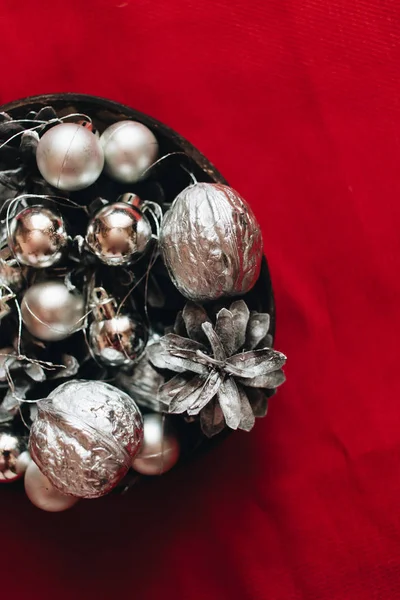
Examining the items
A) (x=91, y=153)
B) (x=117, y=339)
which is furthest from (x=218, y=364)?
(x=91, y=153)

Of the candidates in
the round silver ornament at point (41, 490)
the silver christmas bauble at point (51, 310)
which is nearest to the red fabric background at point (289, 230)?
the round silver ornament at point (41, 490)

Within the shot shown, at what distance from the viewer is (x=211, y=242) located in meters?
0.45

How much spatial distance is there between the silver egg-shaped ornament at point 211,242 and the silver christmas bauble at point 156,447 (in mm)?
115

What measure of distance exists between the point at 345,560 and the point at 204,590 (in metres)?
0.14

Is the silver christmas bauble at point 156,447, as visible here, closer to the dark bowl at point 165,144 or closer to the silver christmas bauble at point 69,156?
the dark bowl at point 165,144

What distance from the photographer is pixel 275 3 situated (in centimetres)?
65

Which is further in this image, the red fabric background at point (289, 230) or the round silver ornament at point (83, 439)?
the red fabric background at point (289, 230)

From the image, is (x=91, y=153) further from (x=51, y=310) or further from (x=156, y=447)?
(x=156, y=447)

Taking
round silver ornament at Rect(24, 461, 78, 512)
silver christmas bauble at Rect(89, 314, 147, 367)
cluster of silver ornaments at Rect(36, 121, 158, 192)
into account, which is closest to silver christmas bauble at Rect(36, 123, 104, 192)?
cluster of silver ornaments at Rect(36, 121, 158, 192)

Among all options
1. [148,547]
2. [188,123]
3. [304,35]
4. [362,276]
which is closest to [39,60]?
[188,123]

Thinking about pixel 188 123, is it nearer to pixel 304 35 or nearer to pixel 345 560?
pixel 304 35

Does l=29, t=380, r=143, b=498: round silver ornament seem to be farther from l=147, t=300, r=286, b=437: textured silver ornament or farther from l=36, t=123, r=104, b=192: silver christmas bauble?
l=36, t=123, r=104, b=192: silver christmas bauble

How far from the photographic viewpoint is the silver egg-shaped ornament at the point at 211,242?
1.47ft

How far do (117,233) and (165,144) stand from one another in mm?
102
